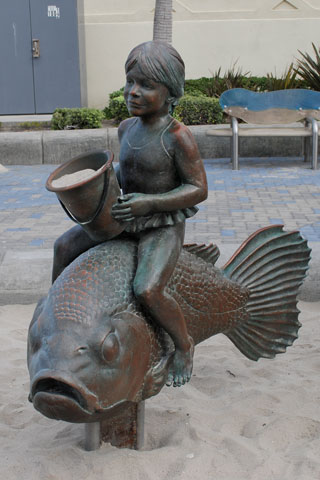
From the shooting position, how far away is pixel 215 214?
23.6ft

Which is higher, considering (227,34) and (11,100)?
(227,34)

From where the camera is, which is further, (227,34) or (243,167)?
(227,34)

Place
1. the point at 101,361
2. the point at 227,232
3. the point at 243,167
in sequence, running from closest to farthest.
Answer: the point at 101,361, the point at 227,232, the point at 243,167

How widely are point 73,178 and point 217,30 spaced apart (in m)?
13.3

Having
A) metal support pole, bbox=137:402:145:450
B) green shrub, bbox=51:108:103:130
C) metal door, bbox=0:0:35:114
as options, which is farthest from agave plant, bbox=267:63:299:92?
metal support pole, bbox=137:402:145:450

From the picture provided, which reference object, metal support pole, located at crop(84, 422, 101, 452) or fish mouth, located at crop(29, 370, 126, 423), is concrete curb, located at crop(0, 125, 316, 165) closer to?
metal support pole, located at crop(84, 422, 101, 452)

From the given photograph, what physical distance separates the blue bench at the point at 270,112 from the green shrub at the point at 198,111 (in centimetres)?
124

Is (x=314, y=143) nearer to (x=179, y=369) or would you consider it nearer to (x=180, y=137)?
(x=180, y=137)

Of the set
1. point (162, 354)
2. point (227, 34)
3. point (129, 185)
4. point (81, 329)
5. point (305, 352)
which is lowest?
point (305, 352)

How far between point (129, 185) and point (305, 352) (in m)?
1.89

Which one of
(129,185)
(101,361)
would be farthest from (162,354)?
(129,185)

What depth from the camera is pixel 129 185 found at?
9.18ft

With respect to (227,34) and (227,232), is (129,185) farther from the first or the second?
(227,34)

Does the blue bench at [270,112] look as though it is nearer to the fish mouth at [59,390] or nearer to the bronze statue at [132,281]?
the bronze statue at [132,281]
